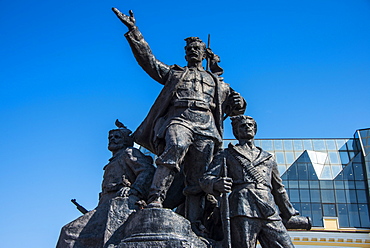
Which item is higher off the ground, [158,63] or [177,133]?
[158,63]

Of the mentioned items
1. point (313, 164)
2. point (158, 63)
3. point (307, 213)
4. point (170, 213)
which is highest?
point (313, 164)

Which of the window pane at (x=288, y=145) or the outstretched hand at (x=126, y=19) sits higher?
the window pane at (x=288, y=145)

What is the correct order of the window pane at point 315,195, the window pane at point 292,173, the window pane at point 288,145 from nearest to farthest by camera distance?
1. the window pane at point 315,195
2. the window pane at point 292,173
3. the window pane at point 288,145

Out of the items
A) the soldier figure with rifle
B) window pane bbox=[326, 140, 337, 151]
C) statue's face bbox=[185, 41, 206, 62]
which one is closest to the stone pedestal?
the soldier figure with rifle

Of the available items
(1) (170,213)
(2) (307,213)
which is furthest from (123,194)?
(2) (307,213)

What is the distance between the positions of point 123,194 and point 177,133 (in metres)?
1.06

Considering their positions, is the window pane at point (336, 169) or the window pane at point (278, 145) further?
the window pane at point (278, 145)

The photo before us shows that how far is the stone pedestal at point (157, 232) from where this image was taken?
4996 mm

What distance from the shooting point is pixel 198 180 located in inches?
241

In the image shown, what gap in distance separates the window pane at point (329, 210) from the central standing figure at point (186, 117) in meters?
24.0

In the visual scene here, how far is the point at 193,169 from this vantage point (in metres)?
6.29

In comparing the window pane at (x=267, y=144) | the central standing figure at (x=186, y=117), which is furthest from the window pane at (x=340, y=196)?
the central standing figure at (x=186, y=117)

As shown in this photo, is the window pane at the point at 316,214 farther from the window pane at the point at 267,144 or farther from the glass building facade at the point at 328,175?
the window pane at the point at 267,144

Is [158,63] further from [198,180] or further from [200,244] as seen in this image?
[200,244]
